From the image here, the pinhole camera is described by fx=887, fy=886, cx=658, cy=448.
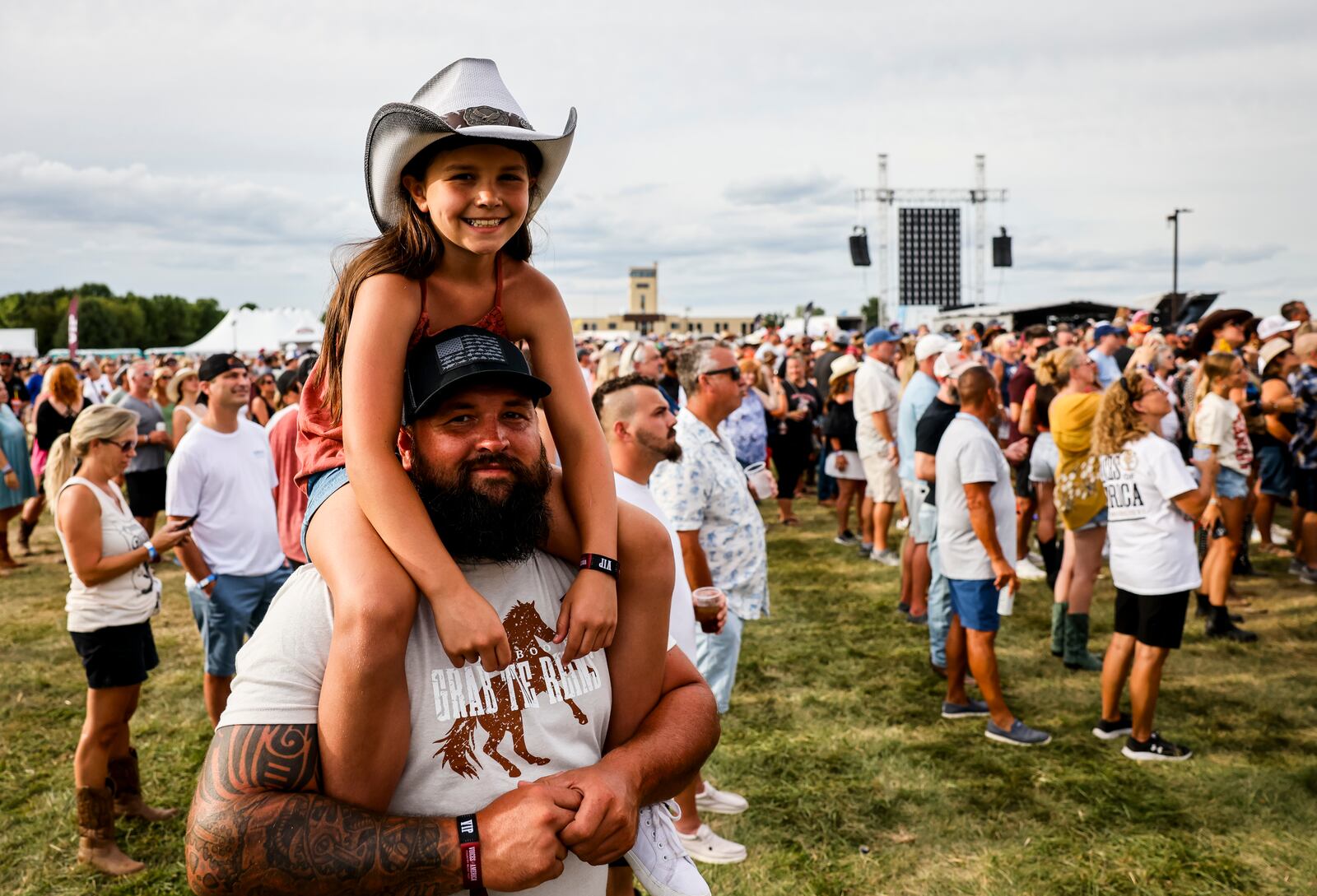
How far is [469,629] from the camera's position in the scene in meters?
1.53

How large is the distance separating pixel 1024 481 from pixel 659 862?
23.9ft

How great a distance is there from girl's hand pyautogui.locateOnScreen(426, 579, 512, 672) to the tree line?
80796mm

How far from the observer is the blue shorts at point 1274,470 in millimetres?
7926

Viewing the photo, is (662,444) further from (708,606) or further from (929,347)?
(929,347)

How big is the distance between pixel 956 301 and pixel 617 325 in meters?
61.0

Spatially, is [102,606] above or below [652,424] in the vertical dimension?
below

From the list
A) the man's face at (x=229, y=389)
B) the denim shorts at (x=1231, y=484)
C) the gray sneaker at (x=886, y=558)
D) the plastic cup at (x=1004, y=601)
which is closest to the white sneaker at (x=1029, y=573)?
the gray sneaker at (x=886, y=558)

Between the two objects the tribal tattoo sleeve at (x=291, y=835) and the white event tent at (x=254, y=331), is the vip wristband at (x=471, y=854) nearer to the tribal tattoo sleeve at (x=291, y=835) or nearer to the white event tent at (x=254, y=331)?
the tribal tattoo sleeve at (x=291, y=835)

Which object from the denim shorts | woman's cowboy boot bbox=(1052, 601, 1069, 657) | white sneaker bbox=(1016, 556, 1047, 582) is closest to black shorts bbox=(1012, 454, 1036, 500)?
white sneaker bbox=(1016, 556, 1047, 582)

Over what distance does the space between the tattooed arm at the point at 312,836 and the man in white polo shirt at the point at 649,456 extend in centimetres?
185

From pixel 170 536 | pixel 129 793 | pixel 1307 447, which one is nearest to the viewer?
pixel 170 536

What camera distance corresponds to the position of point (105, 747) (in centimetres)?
397

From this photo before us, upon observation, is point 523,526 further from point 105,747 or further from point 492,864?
point 105,747

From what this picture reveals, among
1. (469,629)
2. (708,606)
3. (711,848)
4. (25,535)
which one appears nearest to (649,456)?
(708,606)
